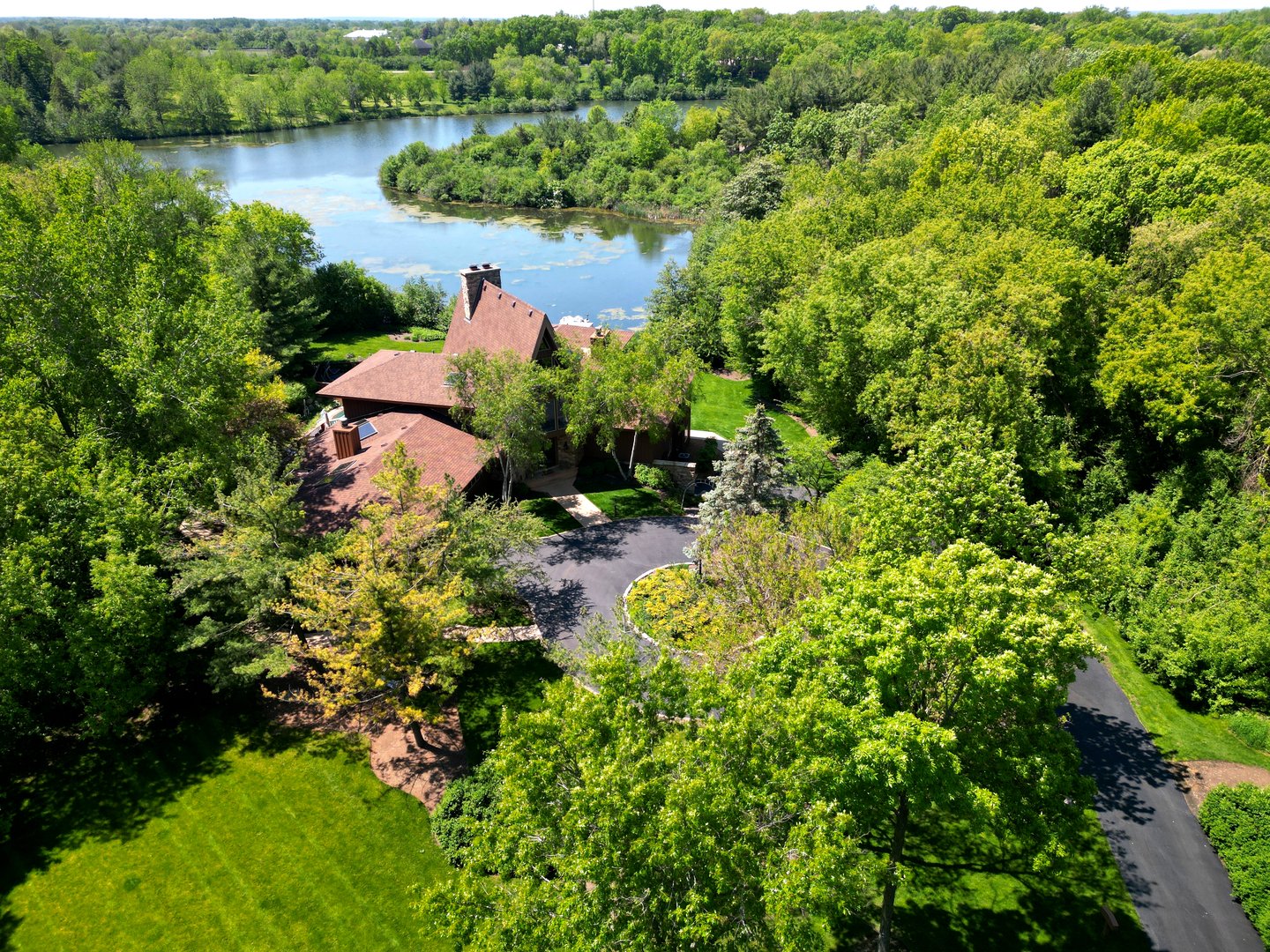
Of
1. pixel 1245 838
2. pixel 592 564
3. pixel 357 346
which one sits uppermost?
pixel 1245 838

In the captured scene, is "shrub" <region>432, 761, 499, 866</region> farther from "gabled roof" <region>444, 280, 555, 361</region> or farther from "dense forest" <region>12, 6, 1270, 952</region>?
"gabled roof" <region>444, 280, 555, 361</region>

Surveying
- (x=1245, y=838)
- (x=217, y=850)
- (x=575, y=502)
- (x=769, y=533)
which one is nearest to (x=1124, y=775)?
(x=1245, y=838)

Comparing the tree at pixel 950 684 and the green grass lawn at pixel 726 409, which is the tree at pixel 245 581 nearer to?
the tree at pixel 950 684

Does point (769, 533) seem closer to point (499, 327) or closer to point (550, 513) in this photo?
point (550, 513)

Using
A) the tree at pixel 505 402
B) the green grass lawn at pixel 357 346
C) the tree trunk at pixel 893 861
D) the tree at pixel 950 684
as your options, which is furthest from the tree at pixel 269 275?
the tree trunk at pixel 893 861

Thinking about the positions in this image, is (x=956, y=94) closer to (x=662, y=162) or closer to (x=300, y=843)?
(x=662, y=162)

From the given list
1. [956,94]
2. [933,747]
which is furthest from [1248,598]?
[956,94]
